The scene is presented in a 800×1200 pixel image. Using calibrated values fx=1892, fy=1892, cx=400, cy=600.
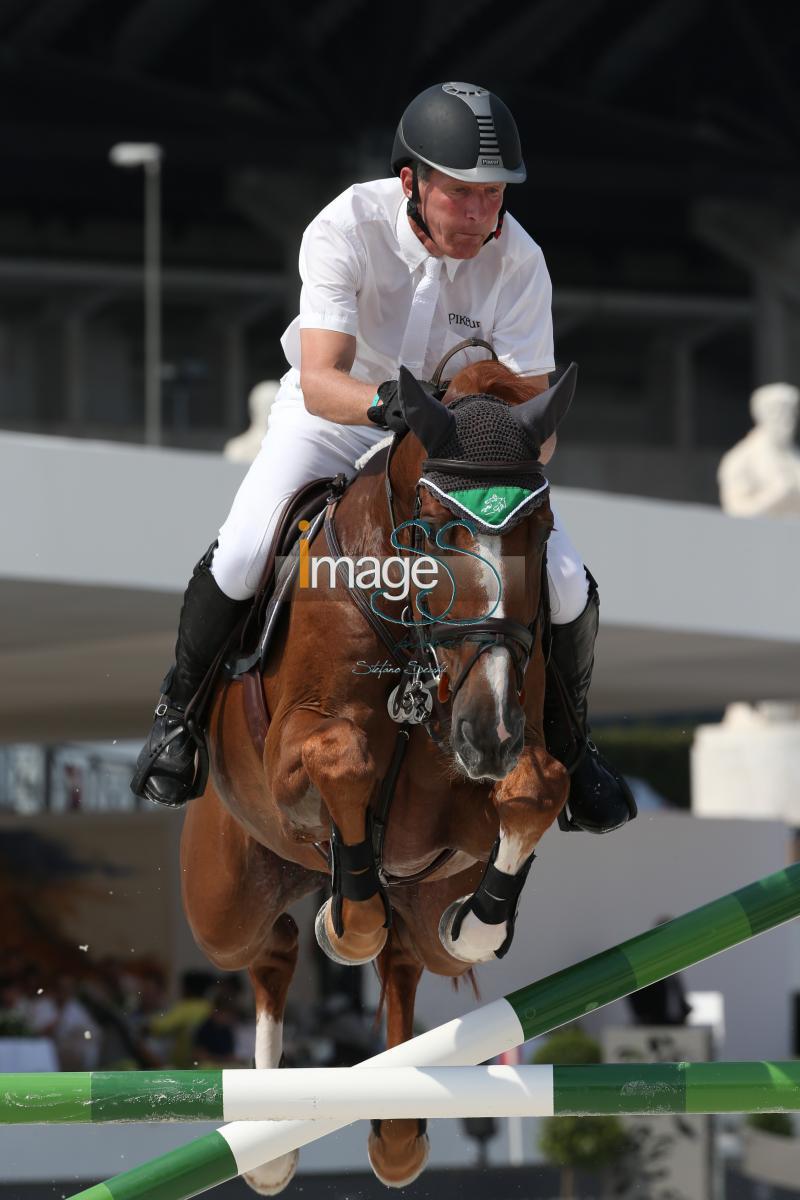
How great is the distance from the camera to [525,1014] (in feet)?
13.3

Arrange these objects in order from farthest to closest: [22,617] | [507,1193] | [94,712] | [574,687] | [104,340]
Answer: [104,340]
[94,712]
[22,617]
[507,1193]
[574,687]

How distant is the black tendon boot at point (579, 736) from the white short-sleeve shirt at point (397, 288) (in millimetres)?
637

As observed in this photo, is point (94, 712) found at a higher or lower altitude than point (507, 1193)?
higher

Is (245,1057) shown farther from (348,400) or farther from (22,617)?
(348,400)

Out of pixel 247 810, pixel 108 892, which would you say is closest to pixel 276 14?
pixel 108 892

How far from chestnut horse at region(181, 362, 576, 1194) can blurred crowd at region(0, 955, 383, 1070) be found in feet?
22.0

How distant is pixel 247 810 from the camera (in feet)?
15.0

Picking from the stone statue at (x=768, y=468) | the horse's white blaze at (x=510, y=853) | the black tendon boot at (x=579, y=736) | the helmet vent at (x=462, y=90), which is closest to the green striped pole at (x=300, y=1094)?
the horse's white blaze at (x=510, y=853)

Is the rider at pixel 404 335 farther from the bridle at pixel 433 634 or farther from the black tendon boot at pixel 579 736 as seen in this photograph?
the bridle at pixel 433 634

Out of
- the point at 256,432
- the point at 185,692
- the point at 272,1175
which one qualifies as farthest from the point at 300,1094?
the point at 256,432

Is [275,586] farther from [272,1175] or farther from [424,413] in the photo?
[272,1175]

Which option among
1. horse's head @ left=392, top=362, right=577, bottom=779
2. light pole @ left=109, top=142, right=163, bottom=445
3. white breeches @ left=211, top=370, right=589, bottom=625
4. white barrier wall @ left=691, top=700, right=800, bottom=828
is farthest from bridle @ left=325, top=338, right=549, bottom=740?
light pole @ left=109, top=142, right=163, bottom=445

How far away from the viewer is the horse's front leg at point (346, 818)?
380cm

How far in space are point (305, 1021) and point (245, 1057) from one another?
171 centimetres
